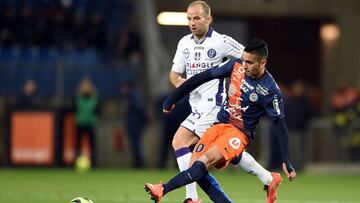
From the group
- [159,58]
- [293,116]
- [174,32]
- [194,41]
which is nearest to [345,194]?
[194,41]

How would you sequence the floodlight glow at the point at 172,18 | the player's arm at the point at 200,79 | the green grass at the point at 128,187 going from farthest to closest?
the floodlight glow at the point at 172,18
the green grass at the point at 128,187
the player's arm at the point at 200,79

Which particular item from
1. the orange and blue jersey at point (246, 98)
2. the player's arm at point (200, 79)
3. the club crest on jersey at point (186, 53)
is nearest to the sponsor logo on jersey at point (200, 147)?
the orange and blue jersey at point (246, 98)

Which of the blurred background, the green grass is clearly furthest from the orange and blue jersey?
the blurred background

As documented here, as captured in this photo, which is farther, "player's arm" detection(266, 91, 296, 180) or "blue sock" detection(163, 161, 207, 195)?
"player's arm" detection(266, 91, 296, 180)

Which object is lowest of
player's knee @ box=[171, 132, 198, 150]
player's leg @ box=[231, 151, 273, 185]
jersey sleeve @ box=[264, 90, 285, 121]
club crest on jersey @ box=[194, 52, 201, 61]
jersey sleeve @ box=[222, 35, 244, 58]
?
player's leg @ box=[231, 151, 273, 185]

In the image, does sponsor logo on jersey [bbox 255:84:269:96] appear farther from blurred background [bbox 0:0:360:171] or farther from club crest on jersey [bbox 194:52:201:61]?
blurred background [bbox 0:0:360:171]

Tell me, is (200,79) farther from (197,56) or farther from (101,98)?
(101,98)

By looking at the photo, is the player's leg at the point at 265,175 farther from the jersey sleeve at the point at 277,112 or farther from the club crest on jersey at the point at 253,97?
the club crest on jersey at the point at 253,97

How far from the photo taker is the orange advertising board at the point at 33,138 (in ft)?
72.5

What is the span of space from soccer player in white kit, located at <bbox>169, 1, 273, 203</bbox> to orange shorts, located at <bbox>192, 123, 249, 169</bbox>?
1028mm

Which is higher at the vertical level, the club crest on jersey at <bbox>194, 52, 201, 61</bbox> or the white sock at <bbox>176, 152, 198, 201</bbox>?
the club crest on jersey at <bbox>194, 52, 201, 61</bbox>

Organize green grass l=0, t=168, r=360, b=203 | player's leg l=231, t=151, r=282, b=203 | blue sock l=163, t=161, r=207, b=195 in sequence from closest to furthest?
1. blue sock l=163, t=161, r=207, b=195
2. player's leg l=231, t=151, r=282, b=203
3. green grass l=0, t=168, r=360, b=203

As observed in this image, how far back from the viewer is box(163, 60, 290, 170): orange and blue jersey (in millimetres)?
10422

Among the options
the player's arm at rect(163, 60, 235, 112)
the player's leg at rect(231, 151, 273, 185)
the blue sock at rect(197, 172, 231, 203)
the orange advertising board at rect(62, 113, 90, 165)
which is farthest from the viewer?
the orange advertising board at rect(62, 113, 90, 165)
